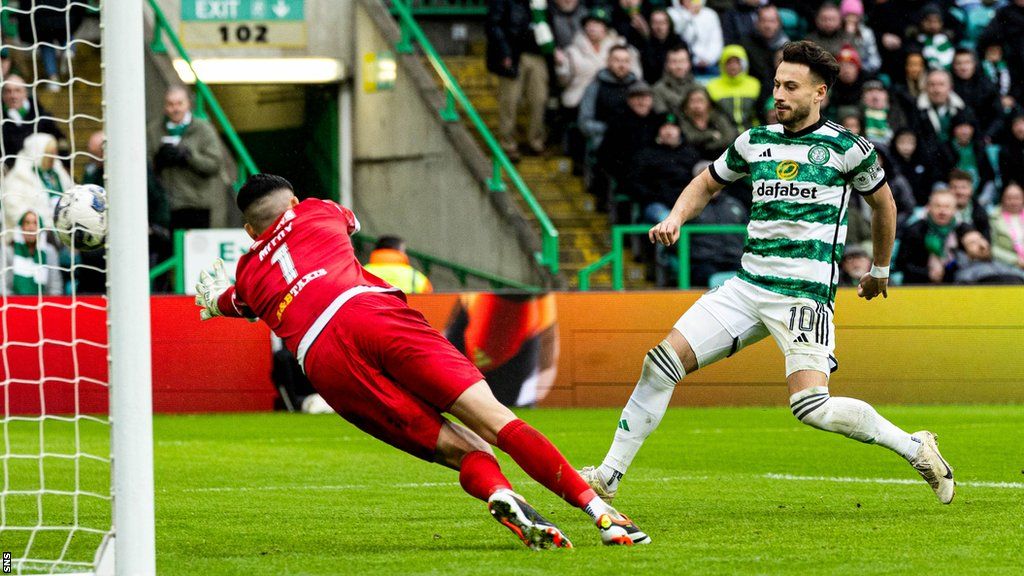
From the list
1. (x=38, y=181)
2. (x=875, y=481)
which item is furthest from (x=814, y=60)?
(x=38, y=181)

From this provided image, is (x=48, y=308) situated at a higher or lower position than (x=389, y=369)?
lower

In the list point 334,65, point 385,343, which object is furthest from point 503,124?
point 385,343

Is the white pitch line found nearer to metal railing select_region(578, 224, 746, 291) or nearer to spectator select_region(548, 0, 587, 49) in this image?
metal railing select_region(578, 224, 746, 291)

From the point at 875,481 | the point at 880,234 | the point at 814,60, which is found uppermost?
the point at 814,60

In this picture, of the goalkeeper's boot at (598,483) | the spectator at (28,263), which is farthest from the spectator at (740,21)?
the goalkeeper's boot at (598,483)

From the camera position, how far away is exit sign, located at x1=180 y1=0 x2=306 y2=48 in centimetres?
2066

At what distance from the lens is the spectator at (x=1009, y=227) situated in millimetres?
17297

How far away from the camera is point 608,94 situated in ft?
60.6

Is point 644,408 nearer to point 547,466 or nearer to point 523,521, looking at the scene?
point 547,466

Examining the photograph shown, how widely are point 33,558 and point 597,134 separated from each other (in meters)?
13.1

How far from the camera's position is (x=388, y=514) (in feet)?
24.9

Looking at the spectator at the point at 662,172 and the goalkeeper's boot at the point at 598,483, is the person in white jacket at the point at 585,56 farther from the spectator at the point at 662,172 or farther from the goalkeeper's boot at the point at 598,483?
the goalkeeper's boot at the point at 598,483

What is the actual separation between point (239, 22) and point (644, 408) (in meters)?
14.4

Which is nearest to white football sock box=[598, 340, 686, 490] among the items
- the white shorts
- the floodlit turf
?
the white shorts
